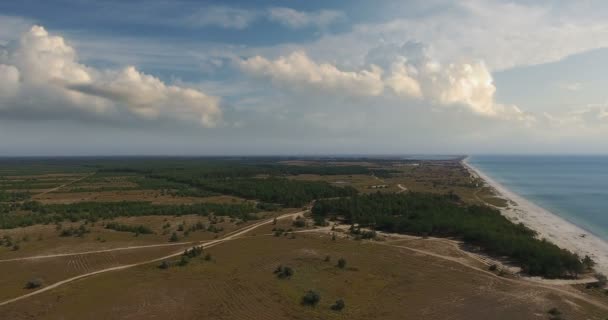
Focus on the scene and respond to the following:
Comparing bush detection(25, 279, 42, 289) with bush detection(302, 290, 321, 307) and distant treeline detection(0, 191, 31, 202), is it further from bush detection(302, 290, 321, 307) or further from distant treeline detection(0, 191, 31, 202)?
distant treeline detection(0, 191, 31, 202)

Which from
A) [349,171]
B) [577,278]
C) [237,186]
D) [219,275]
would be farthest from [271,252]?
[349,171]

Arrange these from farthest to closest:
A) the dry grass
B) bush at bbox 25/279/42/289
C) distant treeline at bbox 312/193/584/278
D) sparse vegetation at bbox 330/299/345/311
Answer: distant treeline at bbox 312/193/584/278, bush at bbox 25/279/42/289, sparse vegetation at bbox 330/299/345/311, the dry grass

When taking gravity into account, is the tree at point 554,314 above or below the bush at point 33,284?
above

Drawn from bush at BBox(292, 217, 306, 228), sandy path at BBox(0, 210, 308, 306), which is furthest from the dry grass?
bush at BBox(292, 217, 306, 228)

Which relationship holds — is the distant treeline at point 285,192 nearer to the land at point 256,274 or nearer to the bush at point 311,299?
the land at point 256,274

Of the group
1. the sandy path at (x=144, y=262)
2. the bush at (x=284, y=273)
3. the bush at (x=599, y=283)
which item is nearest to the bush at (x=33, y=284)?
the sandy path at (x=144, y=262)

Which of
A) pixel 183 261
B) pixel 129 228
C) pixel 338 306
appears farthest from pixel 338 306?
pixel 129 228
